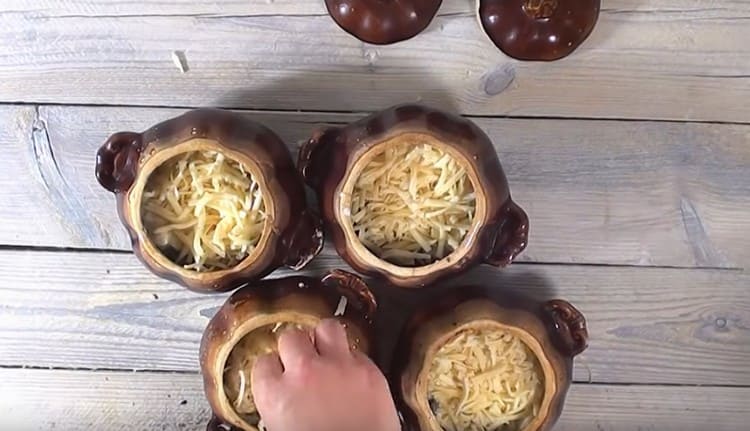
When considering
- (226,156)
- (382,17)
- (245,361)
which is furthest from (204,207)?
(382,17)

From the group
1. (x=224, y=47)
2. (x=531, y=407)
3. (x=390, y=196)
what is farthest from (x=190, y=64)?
(x=531, y=407)

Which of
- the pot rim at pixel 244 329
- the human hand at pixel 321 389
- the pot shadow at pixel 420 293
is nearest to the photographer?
the human hand at pixel 321 389

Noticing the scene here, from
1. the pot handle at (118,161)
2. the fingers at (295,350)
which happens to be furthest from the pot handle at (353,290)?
the pot handle at (118,161)

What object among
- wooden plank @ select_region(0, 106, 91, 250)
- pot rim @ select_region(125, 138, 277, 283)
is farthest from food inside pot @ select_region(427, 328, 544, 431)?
wooden plank @ select_region(0, 106, 91, 250)

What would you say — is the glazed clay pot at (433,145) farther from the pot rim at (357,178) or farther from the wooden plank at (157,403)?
the wooden plank at (157,403)

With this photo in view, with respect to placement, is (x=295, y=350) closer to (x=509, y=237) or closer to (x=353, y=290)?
(x=353, y=290)

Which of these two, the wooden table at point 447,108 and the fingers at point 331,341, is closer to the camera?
the fingers at point 331,341

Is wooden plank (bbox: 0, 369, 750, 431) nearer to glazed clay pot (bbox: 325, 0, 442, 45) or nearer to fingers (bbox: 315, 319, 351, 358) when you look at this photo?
fingers (bbox: 315, 319, 351, 358)
